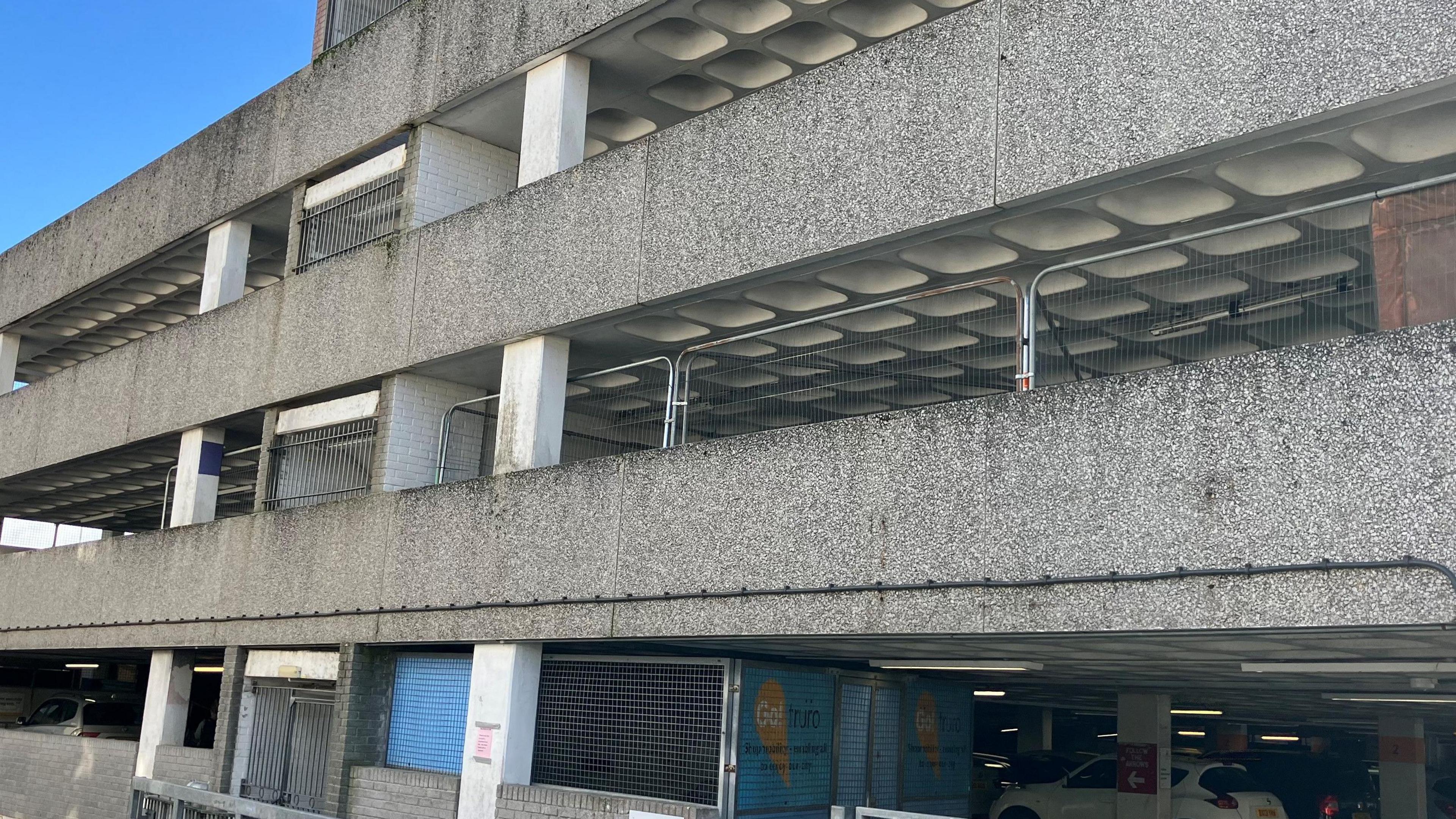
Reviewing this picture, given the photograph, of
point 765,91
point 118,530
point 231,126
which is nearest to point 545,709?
point 765,91

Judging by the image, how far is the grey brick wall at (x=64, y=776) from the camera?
16.3 m

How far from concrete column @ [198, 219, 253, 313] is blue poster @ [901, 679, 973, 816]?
32.9 feet

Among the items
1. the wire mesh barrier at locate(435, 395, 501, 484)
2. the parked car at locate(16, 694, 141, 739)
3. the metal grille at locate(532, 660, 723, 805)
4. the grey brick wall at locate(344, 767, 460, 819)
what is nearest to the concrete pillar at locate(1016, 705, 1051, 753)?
the wire mesh barrier at locate(435, 395, 501, 484)

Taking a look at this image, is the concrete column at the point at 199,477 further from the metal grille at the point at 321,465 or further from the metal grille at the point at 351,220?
the metal grille at the point at 351,220

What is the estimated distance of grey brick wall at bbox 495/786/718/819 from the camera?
32.6 feet

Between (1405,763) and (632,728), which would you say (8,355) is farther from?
(1405,763)

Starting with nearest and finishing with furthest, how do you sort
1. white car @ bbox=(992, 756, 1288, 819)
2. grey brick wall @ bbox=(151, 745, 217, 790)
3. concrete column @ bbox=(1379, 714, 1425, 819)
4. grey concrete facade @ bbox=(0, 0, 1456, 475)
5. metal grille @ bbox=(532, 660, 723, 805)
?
grey concrete facade @ bbox=(0, 0, 1456, 475)
metal grille @ bbox=(532, 660, 723, 805)
grey brick wall @ bbox=(151, 745, 217, 790)
white car @ bbox=(992, 756, 1288, 819)
concrete column @ bbox=(1379, 714, 1425, 819)

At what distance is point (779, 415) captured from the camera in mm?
11578

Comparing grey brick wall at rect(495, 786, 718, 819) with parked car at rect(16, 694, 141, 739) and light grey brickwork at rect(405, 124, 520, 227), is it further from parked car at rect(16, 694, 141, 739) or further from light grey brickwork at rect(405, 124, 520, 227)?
parked car at rect(16, 694, 141, 739)

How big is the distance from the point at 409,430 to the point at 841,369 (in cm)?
481

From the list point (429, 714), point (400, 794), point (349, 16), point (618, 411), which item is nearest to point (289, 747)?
point (429, 714)

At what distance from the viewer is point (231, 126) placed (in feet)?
57.7

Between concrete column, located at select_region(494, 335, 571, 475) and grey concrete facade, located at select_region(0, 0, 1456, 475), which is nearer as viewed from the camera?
grey concrete facade, located at select_region(0, 0, 1456, 475)

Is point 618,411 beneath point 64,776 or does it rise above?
above
